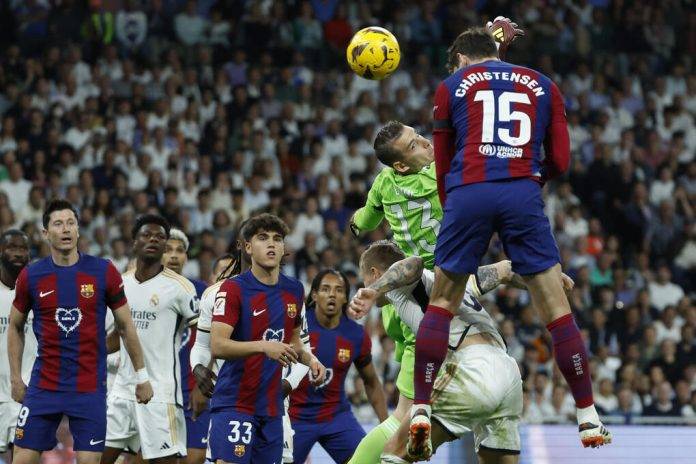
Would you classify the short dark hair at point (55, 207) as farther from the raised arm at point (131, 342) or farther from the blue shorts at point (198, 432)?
the blue shorts at point (198, 432)

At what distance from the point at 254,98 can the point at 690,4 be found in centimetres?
842

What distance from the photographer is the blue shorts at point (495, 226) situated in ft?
23.9

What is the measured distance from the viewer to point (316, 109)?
66.2 feet

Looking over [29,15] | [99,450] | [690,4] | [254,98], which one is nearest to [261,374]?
[99,450]

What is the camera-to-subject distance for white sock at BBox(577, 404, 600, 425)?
7.39 meters

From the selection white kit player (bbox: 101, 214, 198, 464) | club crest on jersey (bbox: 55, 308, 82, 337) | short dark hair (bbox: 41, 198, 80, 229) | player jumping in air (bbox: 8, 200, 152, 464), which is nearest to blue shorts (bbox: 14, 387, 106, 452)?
player jumping in air (bbox: 8, 200, 152, 464)

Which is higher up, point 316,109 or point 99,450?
point 316,109

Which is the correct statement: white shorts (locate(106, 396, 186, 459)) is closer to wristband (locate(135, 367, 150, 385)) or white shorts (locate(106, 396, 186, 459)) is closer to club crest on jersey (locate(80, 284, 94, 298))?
wristband (locate(135, 367, 150, 385))

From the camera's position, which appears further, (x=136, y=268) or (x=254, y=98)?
(x=254, y=98)

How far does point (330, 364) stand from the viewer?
36.1 ft

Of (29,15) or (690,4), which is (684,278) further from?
(29,15)

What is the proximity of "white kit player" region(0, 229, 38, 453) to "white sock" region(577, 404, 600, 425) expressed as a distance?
200 inches

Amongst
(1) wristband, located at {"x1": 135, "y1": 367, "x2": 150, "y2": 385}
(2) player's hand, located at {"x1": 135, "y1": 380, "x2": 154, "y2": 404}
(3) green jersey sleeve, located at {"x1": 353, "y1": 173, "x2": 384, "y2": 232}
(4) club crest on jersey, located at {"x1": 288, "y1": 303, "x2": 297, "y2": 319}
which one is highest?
(3) green jersey sleeve, located at {"x1": 353, "y1": 173, "x2": 384, "y2": 232}

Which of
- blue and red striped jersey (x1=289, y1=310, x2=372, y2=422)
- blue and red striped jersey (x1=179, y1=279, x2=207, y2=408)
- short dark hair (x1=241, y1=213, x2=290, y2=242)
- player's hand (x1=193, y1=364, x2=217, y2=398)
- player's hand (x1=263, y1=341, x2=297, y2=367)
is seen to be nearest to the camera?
player's hand (x1=263, y1=341, x2=297, y2=367)
